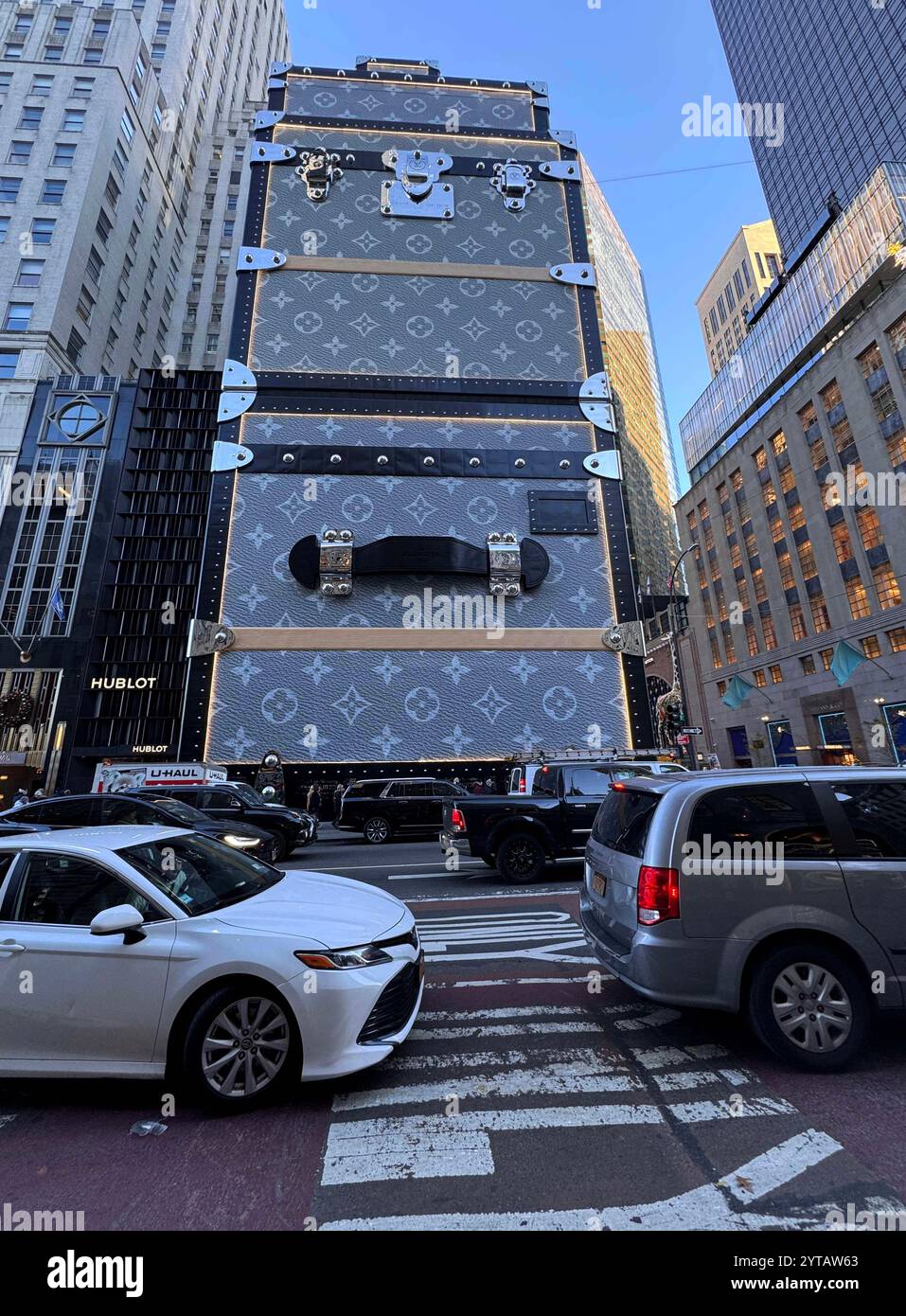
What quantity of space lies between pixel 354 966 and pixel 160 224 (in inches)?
2662

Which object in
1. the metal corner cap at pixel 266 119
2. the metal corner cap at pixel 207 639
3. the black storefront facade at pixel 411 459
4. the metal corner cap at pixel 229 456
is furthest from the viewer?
the metal corner cap at pixel 266 119

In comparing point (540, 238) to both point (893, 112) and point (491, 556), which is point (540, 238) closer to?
point (491, 556)

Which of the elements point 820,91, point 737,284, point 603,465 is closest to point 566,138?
point 603,465

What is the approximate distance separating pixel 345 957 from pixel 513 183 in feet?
90.1

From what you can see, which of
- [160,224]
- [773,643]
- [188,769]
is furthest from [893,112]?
[188,769]

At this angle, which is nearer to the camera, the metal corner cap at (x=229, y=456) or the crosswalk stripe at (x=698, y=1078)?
the crosswalk stripe at (x=698, y=1078)

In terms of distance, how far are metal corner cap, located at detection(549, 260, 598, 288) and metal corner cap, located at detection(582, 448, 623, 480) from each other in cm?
714

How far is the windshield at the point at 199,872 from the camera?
3.55m

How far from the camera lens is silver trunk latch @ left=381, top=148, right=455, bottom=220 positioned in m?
21.0

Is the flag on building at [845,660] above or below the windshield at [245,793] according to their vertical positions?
above

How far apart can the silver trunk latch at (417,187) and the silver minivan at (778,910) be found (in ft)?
82.3

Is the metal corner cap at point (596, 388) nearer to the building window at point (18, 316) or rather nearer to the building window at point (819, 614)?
the building window at point (819, 614)

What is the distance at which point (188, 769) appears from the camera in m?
13.7

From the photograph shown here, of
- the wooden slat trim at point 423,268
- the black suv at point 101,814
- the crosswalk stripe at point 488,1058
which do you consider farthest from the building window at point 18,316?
the crosswalk stripe at point 488,1058
